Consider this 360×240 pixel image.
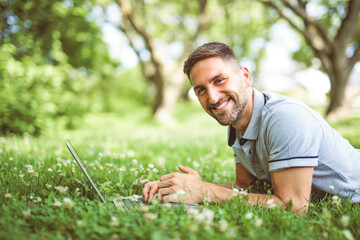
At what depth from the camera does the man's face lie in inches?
99.9

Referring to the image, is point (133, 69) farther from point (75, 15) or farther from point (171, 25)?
point (75, 15)

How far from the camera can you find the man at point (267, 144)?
6.87ft

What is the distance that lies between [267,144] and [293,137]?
0.32m

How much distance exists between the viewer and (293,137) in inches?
82.0

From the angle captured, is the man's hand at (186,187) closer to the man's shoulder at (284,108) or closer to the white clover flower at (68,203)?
the white clover flower at (68,203)

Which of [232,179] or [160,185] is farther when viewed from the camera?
[232,179]

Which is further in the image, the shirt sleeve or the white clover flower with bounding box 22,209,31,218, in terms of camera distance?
the shirt sleeve

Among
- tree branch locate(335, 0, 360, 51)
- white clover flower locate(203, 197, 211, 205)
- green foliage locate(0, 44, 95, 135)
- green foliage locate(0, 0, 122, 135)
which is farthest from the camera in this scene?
tree branch locate(335, 0, 360, 51)

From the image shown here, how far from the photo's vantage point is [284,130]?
2.13 metres

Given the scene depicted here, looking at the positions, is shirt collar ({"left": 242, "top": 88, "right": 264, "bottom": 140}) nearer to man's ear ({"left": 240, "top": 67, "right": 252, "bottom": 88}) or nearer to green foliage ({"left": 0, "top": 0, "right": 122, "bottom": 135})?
man's ear ({"left": 240, "top": 67, "right": 252, "bottom": 88})

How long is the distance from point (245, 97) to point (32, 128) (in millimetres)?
8286

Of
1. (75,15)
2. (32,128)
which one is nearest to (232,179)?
(32,128)

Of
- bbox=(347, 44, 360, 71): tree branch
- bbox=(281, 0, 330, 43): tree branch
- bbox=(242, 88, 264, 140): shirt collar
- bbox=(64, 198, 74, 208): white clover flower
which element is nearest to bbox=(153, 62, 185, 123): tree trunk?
bbox=(281, 0, 330, 43): tree branch

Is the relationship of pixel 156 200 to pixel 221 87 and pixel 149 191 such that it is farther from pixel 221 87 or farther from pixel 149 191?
pixel 221 87
